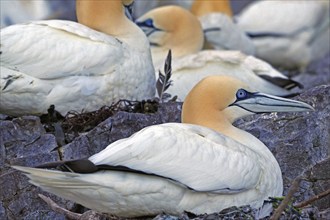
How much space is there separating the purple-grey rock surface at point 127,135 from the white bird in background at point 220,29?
480 cm

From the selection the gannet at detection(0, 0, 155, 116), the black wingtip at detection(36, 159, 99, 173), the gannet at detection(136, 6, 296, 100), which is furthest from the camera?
the gannet at detection(136, 6, 296, 100)

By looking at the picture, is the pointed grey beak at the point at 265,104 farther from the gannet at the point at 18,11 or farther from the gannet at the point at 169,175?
the gannet at the point at 18,11

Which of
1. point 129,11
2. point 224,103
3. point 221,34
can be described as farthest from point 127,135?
point 221,34

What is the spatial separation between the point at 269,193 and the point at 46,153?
5.67 ft

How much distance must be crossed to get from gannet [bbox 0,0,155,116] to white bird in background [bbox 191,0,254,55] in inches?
182

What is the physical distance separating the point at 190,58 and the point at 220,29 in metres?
2.40

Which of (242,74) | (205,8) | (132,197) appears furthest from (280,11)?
(132,197)

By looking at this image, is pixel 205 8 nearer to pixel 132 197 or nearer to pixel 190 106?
pixel 190 106

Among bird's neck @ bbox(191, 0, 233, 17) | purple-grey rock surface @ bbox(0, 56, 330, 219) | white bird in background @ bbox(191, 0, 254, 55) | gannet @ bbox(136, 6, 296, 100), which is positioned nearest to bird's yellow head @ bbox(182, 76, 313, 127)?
purple-grey rock surface @ bbox(0, 56, 330, 219)

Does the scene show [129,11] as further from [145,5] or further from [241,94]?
[145,5]

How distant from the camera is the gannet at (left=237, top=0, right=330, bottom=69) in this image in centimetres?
1625

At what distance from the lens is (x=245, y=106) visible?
7.52 meters

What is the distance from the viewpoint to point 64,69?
28.2ft

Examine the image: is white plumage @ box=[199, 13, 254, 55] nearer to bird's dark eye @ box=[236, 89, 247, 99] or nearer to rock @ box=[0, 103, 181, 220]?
rock @ box=[0, 103, 181, 220]
